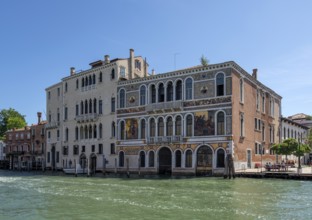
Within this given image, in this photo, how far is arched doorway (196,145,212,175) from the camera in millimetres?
31062

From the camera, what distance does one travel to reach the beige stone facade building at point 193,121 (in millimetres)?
30703

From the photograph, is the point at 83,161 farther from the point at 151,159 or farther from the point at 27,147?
the point at 27,147

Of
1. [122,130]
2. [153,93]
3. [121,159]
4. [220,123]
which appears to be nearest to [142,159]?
[121,159]

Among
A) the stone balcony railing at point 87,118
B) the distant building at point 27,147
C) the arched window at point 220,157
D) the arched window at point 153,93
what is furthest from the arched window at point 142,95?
the distant building at point 27,147

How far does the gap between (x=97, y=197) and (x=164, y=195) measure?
3229mm

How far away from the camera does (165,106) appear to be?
33750mm

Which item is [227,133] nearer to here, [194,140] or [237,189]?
[194,140]

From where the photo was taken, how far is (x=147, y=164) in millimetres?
35188

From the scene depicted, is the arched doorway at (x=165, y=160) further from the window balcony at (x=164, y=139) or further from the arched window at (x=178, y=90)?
the arched window at (x=178, y=90)

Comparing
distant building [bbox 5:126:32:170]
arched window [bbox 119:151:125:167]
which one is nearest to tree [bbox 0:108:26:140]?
distant building [bbox 5:126:32:170]

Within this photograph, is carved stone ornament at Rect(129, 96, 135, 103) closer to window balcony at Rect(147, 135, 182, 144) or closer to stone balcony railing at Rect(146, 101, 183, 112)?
stone balcony railing at Rect(146, 101, 183, 112)

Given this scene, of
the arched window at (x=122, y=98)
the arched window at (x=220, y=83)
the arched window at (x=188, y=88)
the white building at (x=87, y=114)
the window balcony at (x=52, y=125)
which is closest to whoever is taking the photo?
the arched window at (x=220, y=83)

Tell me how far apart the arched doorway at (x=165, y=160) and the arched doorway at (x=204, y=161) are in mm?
3137

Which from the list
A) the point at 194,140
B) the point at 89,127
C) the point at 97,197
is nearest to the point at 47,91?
the point at 89,127
